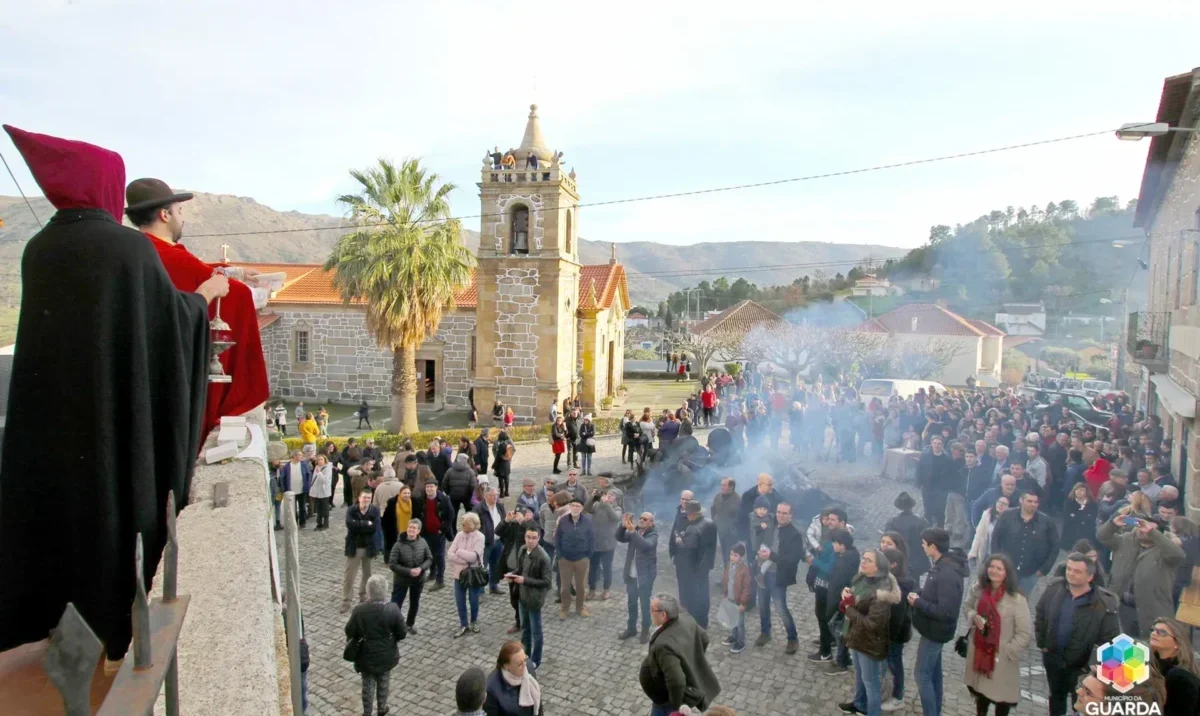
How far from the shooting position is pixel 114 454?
4.62 feet

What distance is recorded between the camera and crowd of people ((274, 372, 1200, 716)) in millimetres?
5102

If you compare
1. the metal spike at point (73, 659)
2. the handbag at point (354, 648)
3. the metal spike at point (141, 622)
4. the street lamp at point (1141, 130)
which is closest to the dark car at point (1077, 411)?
the street lamp at point (1141, 130)

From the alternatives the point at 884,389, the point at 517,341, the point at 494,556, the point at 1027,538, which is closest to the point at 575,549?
the point at 494,556

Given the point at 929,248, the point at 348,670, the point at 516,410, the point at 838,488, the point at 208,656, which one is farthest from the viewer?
the point at 929,248

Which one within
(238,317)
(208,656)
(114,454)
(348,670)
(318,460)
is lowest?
(348,670)

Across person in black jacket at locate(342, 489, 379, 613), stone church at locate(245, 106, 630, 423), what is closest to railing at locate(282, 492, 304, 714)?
person in black jacket at locate(342, 489, 379, 613)

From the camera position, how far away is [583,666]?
23.5ft

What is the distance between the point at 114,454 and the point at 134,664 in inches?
17.7

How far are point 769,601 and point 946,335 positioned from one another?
113 ft

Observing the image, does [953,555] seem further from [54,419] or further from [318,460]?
[318,460]

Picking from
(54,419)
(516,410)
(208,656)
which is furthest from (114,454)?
(516,410)

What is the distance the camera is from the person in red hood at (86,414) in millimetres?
1377

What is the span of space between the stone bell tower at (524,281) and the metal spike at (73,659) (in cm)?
2101

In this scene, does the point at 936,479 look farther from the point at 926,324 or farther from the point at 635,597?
the point at 926,324
